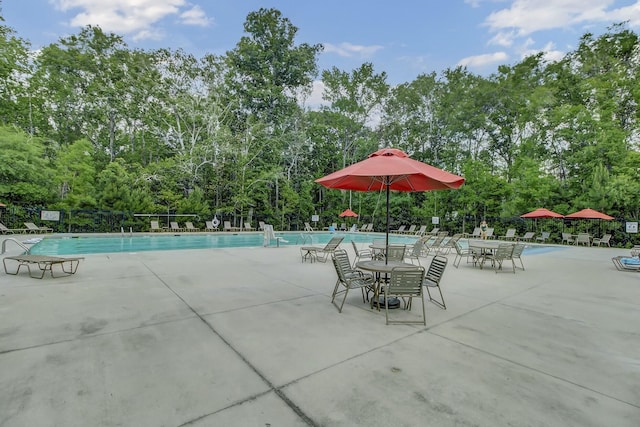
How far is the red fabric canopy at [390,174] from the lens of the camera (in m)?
4.25

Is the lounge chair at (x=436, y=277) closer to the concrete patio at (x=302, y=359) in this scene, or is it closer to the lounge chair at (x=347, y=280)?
the concrete patio at (x=302, y=359)

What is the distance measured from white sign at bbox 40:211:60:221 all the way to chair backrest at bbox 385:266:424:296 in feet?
65.8

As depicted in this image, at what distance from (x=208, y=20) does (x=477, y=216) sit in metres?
24.4

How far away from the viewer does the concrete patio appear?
2.13 meters

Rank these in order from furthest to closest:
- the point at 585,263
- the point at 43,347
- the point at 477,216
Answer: the point at 477,216 → the point at 585,263 → the point at 43,347

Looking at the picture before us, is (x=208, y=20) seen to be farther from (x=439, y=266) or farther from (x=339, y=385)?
(x=339, y=385)

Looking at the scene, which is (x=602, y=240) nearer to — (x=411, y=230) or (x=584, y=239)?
(x=584, y=239)

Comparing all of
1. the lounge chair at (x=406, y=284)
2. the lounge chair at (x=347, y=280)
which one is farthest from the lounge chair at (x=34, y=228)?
the lounge chair at (x=406, y=284)

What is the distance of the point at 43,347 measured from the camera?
304cm

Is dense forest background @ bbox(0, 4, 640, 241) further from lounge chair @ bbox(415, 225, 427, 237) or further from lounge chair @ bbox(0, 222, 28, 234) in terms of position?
lounge chair @ bbox(415, 225, 427, 237)

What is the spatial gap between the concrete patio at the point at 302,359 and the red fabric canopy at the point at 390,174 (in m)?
1.90

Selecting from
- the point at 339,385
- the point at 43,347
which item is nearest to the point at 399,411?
the point at 339,385

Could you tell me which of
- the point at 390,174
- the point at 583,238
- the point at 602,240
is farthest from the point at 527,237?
the point at 390,174

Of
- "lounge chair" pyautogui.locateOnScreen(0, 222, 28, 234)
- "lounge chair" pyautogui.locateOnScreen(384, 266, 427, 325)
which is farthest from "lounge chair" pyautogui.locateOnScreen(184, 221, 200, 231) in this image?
"lounge chair" pyautogui.locateOnScreen(384, 266, 427, 325)
